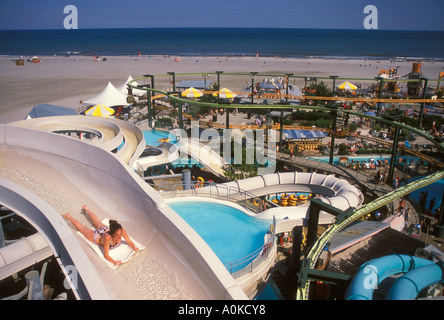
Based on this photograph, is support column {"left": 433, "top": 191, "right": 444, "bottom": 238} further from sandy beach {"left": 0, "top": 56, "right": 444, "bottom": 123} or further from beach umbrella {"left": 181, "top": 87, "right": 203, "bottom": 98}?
sandy beach {"left": 0, "top": 56, "right": 444, "bottom": 123}

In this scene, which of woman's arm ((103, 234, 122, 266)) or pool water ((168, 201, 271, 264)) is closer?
woman's arm ((103, 234, 122, 266))

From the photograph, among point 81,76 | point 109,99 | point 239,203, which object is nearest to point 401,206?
point 239,203

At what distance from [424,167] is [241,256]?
55.3ft

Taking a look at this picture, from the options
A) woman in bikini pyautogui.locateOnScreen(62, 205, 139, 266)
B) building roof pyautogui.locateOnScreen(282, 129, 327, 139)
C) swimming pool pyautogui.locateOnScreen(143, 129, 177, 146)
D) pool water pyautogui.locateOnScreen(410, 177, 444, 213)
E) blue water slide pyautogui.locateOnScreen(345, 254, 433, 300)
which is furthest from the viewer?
building roof pyautogui.locateOnScreen(282, 129, 327, 139)

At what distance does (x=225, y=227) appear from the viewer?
459 inches

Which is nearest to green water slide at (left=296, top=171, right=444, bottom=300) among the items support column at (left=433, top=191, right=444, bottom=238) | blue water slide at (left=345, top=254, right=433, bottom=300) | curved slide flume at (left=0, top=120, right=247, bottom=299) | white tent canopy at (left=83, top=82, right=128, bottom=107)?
blue water slide at (left=345, top=254, right=433, bottom=300)

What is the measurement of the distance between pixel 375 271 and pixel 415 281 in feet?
2.79

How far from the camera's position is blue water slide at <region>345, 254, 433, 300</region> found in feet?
25.2

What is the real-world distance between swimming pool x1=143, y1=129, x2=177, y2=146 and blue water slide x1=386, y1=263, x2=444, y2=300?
48.7 feet

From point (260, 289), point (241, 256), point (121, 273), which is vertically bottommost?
point (260, 289)

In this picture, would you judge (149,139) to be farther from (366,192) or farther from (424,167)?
(424,167)

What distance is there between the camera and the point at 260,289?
999cm

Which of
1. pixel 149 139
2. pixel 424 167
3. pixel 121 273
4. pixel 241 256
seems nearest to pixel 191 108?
pixel 149 139

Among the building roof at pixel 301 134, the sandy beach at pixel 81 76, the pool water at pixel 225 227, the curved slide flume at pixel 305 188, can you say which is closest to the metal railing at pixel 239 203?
the curved slide flume at pixel 305 188
